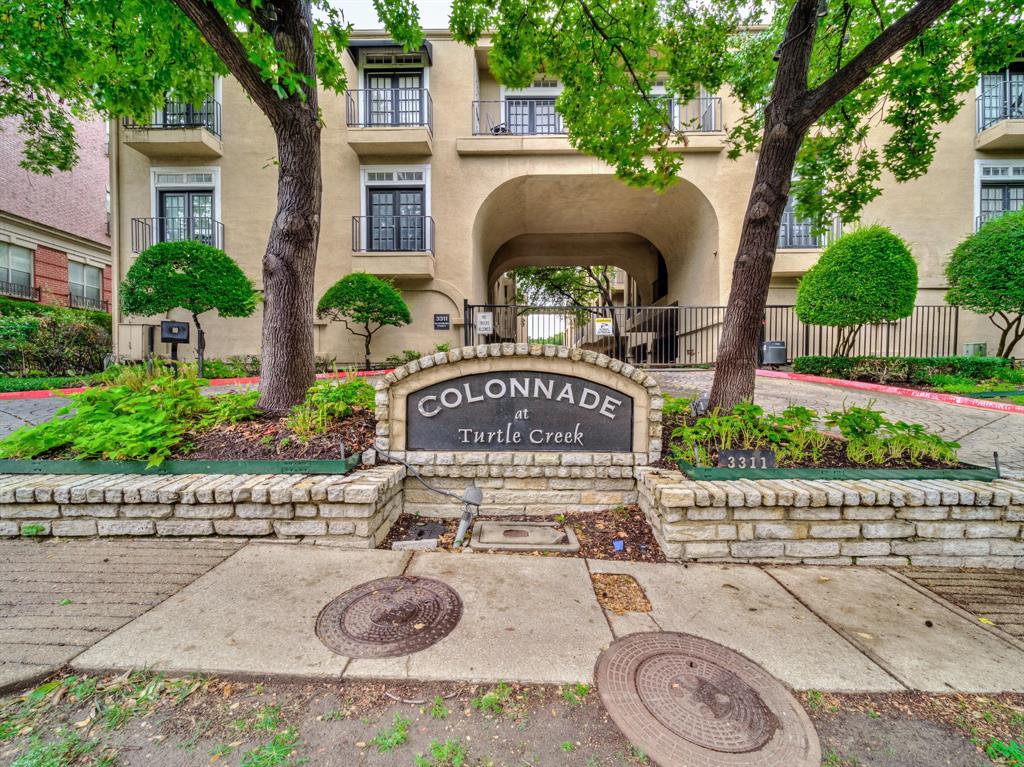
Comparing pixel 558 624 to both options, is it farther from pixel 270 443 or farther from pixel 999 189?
pixel 999 189

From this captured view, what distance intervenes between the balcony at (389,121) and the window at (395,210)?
1.77 feet

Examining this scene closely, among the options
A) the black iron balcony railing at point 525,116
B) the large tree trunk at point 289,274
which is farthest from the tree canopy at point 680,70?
Answer: the black iron balcony railing at point 525,116

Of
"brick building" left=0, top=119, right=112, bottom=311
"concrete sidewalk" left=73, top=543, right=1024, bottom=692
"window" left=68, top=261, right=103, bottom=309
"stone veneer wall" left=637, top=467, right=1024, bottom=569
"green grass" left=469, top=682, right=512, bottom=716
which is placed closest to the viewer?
"green grass" left=469, top=682, right=512, bottom=716

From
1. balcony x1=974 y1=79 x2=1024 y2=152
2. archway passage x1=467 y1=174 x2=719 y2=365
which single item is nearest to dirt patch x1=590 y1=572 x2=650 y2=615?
archway passage x1=467 y1=174 x2=719 y2=365

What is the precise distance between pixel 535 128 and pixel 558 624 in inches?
554

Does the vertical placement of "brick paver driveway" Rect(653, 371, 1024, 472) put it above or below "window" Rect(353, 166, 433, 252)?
below

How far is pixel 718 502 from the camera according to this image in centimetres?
267

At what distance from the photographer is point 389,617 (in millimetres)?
2021

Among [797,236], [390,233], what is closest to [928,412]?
[797,236]

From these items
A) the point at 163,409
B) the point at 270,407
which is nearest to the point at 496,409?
the point at 270,407

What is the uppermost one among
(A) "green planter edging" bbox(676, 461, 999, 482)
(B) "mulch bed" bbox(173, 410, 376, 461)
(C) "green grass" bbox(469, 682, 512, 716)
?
(B) "mulch bed" bbox(173, 410, 376, 461)

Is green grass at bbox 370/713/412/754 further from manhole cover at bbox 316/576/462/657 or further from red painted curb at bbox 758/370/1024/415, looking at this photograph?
red painted curb at bbox 758/370/1024/415

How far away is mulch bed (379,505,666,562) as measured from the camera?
2.87 meters

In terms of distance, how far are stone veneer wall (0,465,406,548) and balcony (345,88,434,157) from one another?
11.2 meters
